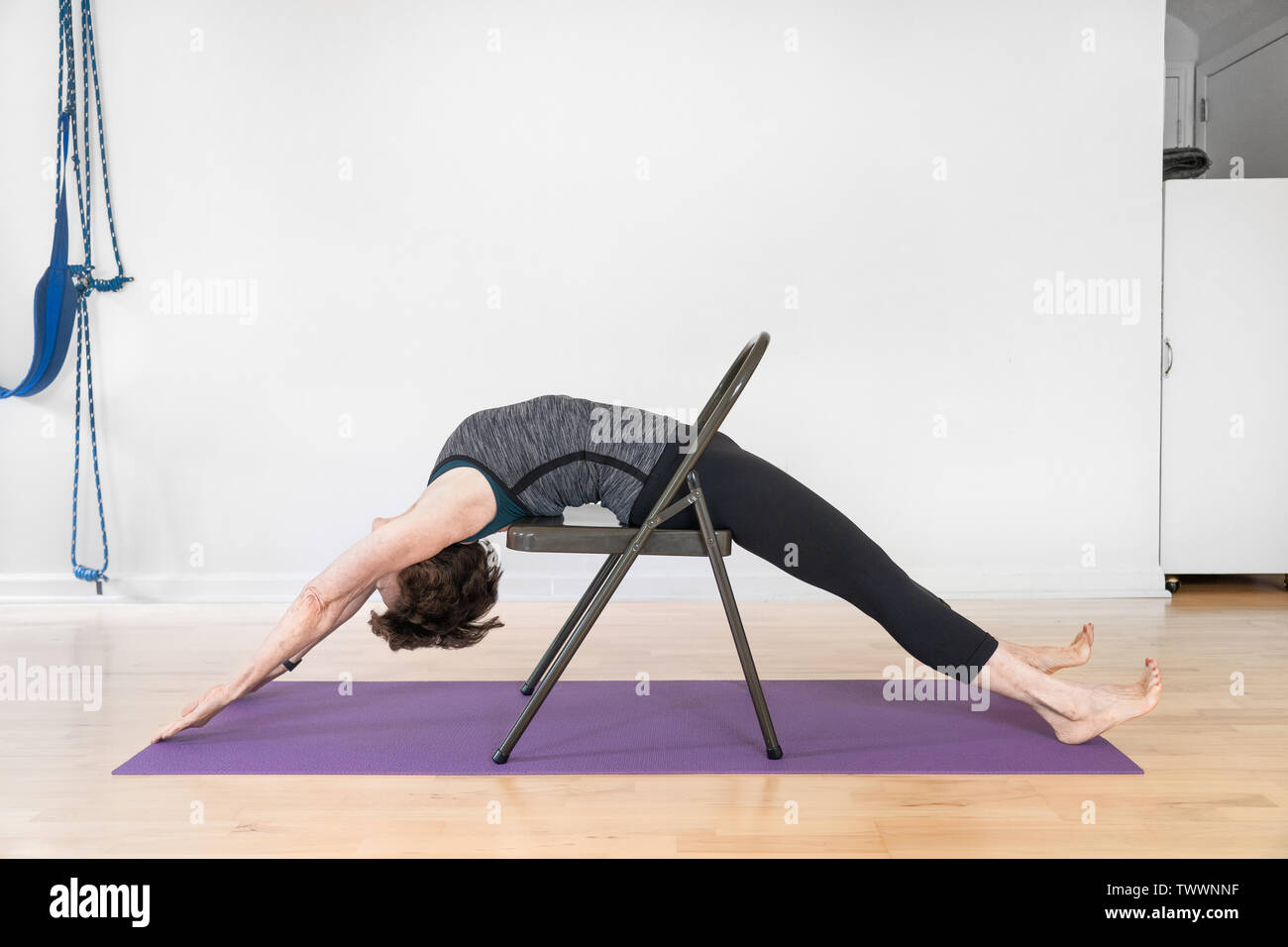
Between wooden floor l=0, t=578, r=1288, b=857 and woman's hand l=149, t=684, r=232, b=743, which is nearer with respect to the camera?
wooden floor l=0, t=578, r=1288, b=857

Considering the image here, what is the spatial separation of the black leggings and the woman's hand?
87 cm

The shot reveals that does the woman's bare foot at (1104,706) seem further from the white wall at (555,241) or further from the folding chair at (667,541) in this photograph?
the white wall at (555,241)

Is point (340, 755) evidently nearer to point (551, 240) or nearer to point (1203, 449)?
point (551, 240)

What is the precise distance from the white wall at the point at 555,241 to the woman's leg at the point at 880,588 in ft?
5.92

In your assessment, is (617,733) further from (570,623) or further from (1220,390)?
(1220,390)

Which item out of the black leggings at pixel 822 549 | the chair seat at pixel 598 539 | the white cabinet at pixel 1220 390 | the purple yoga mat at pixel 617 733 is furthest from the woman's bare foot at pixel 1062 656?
the white cabinet at pixel 1220 390

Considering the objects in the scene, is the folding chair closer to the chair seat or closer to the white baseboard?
the chair seat

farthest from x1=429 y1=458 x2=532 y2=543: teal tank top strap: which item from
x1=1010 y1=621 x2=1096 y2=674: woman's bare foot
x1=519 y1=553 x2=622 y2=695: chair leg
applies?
x1=1010 y1=621 x2=1096 y2=674: woman's bare foot

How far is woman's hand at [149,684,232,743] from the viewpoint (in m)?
1.96

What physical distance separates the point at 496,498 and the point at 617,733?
1.82ft

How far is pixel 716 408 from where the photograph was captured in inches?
71.0

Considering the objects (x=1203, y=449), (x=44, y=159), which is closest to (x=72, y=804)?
(x=44, y=159)

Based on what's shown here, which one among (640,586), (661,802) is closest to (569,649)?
(661,802)

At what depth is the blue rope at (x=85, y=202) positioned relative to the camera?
12.2ft
